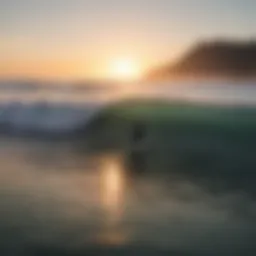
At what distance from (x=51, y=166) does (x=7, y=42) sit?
8.8 inches

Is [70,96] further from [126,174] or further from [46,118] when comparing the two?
[126,174]

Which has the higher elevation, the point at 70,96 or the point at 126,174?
the point at 70,96

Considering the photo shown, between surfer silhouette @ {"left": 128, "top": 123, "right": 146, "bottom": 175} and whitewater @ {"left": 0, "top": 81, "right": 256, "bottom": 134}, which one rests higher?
whitewater @ {"left": 0, "top": 81, "right": 256, "bottom": 134}

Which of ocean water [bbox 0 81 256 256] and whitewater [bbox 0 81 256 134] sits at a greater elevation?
whitewater [bbox 0 81 256 134]

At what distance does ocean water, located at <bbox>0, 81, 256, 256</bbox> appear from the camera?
0.81m

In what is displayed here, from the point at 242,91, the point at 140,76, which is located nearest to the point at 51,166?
the point at 140,76

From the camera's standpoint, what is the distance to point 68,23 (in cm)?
85

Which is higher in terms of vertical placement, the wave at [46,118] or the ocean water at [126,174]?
the wave at [46,118]

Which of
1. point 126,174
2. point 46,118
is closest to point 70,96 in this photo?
point 46,118

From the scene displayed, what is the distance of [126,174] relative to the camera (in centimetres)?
83

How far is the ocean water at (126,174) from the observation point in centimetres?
81

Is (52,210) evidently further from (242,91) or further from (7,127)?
(242,91)

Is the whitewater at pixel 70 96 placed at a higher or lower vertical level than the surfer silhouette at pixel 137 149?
higher

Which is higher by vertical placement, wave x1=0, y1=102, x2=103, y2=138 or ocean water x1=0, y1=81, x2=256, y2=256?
wave x1=0, y1=102, x2=103, y2=138
